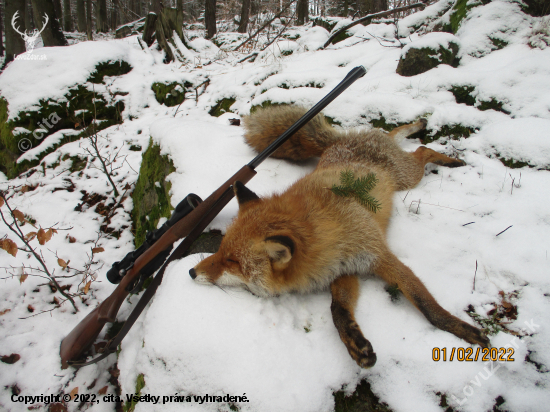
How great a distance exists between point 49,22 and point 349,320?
1265 centimetres

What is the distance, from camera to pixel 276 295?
219 centimetres

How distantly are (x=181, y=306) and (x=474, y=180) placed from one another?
11.4ft

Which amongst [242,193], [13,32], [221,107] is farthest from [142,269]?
[13,32]

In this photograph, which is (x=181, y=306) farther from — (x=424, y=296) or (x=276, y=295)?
(x=424, y=296)

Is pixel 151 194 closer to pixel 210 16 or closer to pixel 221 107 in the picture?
pixel 221 107

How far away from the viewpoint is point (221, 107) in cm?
664

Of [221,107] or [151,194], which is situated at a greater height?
[221,107]

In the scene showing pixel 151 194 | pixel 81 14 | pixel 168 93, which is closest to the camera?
pixel 151 194

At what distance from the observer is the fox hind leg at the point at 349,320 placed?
1.69m

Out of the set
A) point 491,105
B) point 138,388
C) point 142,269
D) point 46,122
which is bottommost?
point 138,388

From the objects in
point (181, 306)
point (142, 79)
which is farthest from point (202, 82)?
point (181, 306)

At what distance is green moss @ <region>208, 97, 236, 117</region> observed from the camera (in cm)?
651
